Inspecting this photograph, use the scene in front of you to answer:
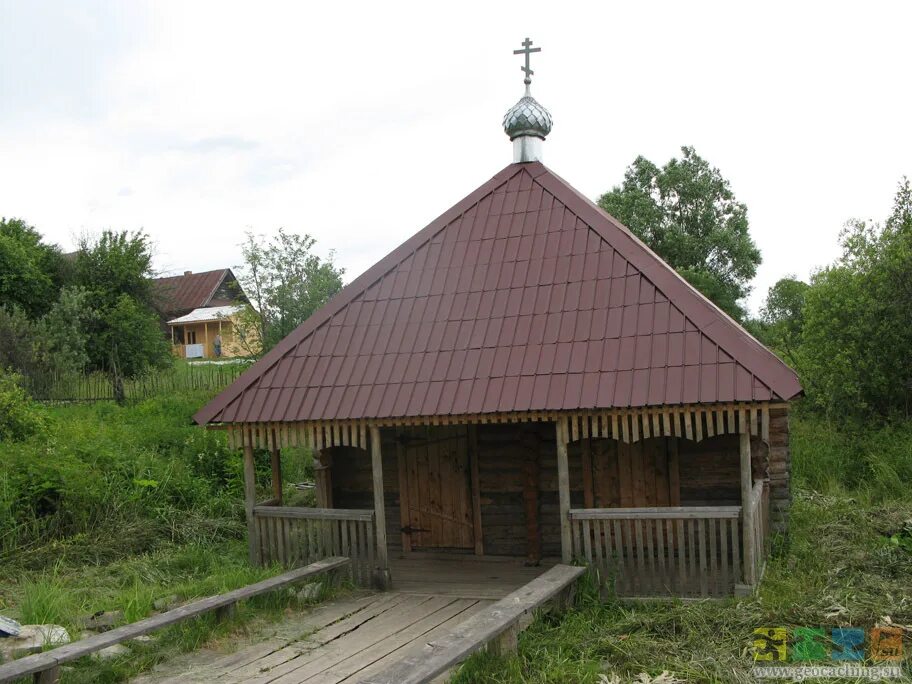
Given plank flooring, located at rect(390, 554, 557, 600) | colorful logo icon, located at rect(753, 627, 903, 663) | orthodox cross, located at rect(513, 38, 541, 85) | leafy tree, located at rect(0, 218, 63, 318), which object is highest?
orthodox cross, located at rect(513, 38, 541, 85)

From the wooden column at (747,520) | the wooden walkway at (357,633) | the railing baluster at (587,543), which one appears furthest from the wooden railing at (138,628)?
the wooden column at (747,520)

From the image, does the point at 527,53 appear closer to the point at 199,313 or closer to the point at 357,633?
the point at 357,633

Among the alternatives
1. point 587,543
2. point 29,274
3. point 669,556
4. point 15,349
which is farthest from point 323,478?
point 29,274

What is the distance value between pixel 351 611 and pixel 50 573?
4.63 meters

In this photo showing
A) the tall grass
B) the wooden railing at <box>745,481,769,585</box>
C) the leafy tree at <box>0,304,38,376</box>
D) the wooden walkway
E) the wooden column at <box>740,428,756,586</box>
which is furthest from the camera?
the leafy tree at <box>0,304,38,376</box>

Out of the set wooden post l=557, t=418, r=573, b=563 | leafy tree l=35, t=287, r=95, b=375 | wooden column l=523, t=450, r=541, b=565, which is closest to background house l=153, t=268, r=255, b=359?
leafy tree l=35, t=287, r=95, b=375

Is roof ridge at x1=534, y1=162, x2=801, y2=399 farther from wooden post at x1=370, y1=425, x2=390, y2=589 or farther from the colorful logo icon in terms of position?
wooden post at x1=370, y1=425, x2=390, y2=589

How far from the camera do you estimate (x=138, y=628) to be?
22.8 feet

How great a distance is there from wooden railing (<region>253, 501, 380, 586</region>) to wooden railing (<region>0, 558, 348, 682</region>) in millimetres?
407

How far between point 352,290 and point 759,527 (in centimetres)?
562

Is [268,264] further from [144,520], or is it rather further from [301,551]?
[301,551]

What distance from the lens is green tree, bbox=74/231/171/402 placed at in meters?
24.9

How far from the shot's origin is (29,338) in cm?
2086

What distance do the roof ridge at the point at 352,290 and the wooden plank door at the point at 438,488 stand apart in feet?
6.37
